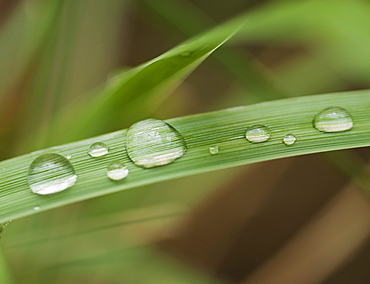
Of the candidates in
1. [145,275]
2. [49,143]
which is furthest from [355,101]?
[145,275]

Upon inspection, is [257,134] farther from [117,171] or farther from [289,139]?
[117,171]

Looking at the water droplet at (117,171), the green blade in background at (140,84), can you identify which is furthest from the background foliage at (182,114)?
the water droplet at (117,171)

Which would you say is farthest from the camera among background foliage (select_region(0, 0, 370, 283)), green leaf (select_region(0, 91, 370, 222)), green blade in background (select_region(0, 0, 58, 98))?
green blade in background (select_region(0, 0, 58, 98))

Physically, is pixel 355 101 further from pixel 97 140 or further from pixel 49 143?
pixel 49 143

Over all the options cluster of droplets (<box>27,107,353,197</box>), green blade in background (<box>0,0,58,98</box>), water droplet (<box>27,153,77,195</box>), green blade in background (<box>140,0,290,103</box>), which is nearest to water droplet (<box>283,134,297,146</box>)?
cluster of droplets (<box>27,107,353,197</box>)

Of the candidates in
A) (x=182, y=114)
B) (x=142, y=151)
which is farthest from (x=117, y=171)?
(x=182, y=114)

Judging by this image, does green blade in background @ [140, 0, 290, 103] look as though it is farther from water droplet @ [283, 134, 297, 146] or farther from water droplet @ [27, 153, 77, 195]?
water droplet @ [27, 153, 77, 195]
